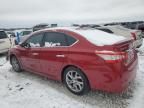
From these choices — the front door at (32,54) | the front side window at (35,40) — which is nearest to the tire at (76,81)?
the front door at (32,54)

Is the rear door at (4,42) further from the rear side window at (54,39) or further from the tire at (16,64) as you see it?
the rear side window at (54,39)

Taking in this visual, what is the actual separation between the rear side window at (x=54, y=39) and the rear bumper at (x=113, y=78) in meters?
1.21

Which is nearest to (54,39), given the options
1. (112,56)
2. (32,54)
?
(32,54)

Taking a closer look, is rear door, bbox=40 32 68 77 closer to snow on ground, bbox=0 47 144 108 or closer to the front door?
the front door

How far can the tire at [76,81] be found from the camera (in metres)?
4.13

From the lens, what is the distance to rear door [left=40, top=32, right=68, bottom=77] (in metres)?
4.49

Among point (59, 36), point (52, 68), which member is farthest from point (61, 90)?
point (59, 36)

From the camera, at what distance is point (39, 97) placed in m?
4.46

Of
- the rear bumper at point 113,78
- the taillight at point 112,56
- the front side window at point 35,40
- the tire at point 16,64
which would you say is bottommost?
the tire at point 16,64

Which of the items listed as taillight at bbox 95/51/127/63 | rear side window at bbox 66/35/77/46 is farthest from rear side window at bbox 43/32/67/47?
taillight at bbox 95/51/127/63

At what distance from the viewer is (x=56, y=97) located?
4.42 meters

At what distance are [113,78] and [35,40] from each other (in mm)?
2823

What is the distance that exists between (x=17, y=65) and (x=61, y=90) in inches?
98.1

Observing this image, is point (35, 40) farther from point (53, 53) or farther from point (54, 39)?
point (53, 53)
